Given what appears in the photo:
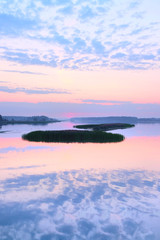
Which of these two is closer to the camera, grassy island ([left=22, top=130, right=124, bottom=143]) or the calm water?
the calm water

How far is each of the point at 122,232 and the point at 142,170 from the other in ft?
30.1

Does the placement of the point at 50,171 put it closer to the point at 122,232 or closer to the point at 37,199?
the point at 37,199

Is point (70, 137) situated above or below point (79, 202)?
below

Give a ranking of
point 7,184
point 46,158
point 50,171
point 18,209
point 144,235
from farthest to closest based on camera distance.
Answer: point 46,158, point 50,171, point 7,184, point 18,209, point 144,235

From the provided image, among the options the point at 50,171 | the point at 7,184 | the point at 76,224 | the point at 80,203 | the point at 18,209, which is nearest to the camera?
the point at 76,224

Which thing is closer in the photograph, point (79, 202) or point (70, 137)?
point (79, 202)

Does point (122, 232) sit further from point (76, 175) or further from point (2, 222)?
point (76, 175)

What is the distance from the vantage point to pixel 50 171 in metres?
15.7

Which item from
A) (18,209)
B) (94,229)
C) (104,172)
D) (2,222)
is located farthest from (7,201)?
(104,172)

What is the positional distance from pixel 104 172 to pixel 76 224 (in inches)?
300

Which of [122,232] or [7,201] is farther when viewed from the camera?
[7,201]

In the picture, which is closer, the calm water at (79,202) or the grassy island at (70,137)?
the calm water at (79,202)

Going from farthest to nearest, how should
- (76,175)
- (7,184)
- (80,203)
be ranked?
(76,175) → (7,184) → (80,203)

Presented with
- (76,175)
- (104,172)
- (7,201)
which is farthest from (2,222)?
(104,172)
